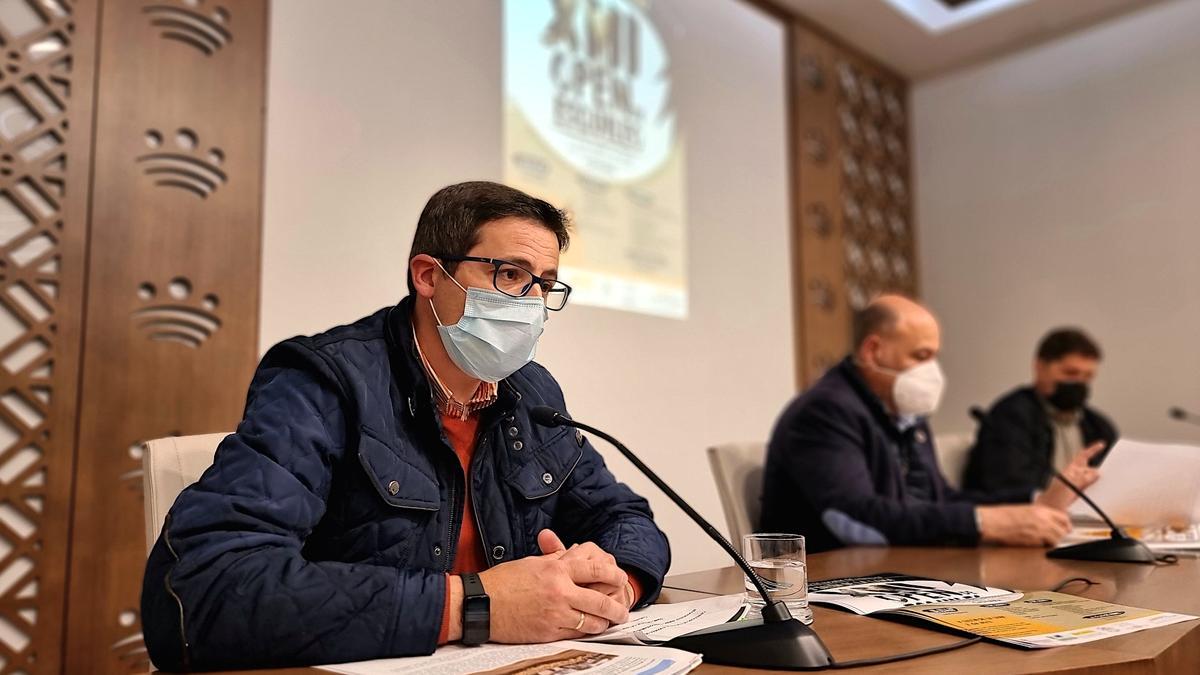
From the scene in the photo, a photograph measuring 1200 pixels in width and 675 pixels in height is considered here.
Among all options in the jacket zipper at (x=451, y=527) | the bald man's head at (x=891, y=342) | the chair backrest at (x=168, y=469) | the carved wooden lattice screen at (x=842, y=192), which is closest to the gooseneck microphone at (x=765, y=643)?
the jacket zipper at (x=451, y=527)

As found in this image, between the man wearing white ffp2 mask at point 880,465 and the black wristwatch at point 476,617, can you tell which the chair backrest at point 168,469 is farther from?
the man wearing white ffp2 mask at point 880,465

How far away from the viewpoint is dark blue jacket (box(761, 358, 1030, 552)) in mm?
1992

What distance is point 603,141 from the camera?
3.54 metres

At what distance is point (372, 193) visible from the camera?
2883mm

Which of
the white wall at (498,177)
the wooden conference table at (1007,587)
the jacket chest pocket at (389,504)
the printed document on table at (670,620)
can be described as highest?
the white wall at (498,177)

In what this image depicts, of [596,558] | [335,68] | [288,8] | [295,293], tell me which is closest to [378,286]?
[295,293]

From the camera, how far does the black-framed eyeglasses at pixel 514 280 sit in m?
1.31

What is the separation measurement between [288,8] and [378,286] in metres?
0.86

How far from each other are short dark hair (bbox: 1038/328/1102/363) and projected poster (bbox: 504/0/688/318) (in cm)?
141

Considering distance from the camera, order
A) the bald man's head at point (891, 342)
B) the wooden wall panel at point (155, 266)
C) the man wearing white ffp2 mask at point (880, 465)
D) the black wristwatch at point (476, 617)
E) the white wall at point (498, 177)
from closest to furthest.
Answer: the black wristwatch at point (476, 617)
the man wearing white ffp2 mask at point (880, 465)
the wooden wall panel at point (155, 266)
the bald man's head at point (891, 342)
the white wall at point (498, 177)

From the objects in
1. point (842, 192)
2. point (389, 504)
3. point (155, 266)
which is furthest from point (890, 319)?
point (842, 192)

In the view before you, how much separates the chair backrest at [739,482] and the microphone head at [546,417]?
101 centimetres

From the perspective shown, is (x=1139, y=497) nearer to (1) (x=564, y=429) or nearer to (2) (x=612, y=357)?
(1) (x=564, y=429)

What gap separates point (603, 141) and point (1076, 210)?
9.13 feet
